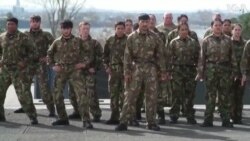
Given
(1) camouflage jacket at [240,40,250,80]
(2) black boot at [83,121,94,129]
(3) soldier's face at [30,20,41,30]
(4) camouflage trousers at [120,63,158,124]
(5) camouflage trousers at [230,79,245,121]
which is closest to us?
(4) camouflage trousers at [120,63,158,124]

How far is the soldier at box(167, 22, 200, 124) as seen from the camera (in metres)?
12.4

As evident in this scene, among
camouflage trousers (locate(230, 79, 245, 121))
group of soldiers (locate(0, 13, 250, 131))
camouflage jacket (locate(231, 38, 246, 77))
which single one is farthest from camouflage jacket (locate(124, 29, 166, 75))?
camouflage trousers (locate(230, 79, 245, 121))

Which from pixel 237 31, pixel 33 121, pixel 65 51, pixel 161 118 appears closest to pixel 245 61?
pixel 237 31

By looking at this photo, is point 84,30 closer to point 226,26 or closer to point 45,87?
point 45,87

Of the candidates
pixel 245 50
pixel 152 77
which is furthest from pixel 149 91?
pixel 245 50

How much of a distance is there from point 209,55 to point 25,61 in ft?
11.2

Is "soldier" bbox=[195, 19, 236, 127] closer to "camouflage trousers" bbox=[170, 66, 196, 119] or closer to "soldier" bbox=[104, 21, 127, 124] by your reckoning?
"camouflage trousers" bbox=[170, 66, 196, 119]

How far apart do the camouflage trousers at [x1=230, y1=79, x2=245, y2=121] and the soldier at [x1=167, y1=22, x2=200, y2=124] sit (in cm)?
85

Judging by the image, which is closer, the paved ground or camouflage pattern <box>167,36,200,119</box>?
the paved ground

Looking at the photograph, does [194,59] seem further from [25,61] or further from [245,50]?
[25,61]

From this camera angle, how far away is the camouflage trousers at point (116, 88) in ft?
40.6

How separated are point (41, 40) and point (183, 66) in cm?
308

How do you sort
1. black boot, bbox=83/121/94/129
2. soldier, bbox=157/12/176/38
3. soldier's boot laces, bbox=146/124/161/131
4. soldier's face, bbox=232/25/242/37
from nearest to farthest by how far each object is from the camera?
soldier's boot laces, bbox=146/124/161/131, black boot, bbox=83/121/94/129, soldier's face, bbox=232/25/242/37, soldier, bbox=157/12/176/38

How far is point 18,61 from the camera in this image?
1218cm
